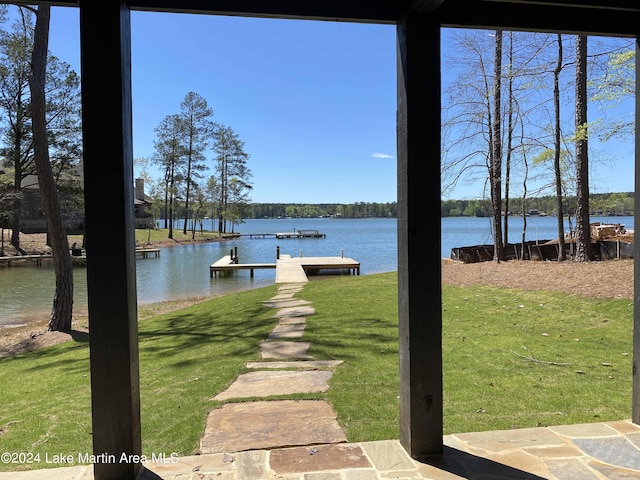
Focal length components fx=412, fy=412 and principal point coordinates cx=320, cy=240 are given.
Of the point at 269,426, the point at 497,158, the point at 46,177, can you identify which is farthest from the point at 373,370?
the point at 497,158

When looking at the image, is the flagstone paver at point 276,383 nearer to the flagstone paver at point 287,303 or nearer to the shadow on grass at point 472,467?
the shadow on grass at point 472,467

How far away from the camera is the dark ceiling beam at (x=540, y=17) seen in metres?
2.17

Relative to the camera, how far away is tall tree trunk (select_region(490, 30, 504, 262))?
41.3ft

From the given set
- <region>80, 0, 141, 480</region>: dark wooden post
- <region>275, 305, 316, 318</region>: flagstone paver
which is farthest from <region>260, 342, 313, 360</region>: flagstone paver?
<region>80, 0, 141, 480</region>: dark wooden post

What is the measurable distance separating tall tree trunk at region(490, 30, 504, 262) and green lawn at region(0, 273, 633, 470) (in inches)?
230

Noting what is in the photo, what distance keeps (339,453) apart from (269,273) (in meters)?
17.8

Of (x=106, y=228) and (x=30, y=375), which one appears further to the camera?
(x=30, y=375)

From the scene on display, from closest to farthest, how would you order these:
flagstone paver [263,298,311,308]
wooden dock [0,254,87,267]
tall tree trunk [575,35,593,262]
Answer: flagstone paver [263,298,311,308]
tall tree trunk [575,35,593,262]
wooden dock [0,254,87,267]

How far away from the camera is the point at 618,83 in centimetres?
799

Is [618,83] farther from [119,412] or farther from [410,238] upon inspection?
[119,412]

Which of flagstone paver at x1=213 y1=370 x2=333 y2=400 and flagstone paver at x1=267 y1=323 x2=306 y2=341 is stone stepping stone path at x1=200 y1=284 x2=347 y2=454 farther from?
flagstone paver at x1=267 y1=323 x2=306 y2=341

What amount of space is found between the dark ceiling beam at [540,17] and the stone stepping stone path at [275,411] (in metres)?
2.49

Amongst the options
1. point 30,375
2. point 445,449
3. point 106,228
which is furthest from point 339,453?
point 30,375

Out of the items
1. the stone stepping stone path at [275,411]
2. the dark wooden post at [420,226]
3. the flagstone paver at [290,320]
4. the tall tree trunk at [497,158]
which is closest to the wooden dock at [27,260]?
the flagstone paver at [290,320]
